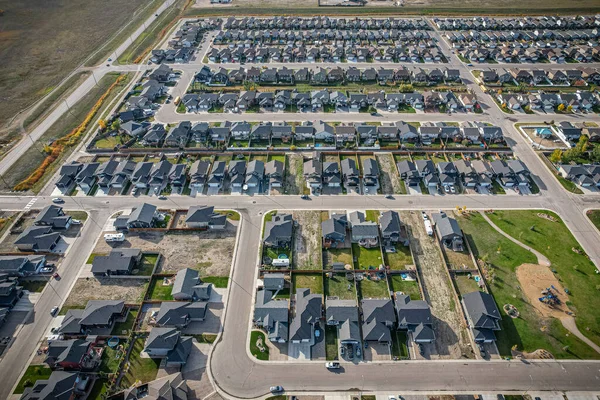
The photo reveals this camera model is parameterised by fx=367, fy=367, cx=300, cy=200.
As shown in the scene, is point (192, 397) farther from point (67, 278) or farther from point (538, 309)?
point (538, 309)

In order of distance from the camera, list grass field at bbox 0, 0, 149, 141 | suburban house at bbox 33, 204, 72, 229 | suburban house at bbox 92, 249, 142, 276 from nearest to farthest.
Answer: suburban house at bbox 92, 249, 142, 276
suburban house at bbox 33, 204, 72, 229
grass field at bbox 0, 0, 149, 141

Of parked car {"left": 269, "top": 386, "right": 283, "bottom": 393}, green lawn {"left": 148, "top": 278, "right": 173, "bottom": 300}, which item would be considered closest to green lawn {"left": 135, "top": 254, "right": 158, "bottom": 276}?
green lawn {"left": 148, "top": 278, "right": 173, "bottom": 300}

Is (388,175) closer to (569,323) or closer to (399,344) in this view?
(399,344)

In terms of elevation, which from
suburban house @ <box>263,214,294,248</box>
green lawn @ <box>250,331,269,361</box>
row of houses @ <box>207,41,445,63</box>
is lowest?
green lawn @ <box>250,331,269,361</box>

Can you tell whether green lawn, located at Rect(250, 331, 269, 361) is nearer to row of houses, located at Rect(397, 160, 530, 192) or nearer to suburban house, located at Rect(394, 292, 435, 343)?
suburban house, located at Rect(394, 292, 435, 343)

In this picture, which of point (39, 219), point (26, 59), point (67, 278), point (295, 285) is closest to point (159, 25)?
point (26, 59)

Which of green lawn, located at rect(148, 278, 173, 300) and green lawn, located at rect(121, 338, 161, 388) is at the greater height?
green lawn, located at rect(148, 278, 173, 300)

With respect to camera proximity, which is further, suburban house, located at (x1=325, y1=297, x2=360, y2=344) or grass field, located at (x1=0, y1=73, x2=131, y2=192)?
grass field, located at (x1=0, y1=73, x2=131, y2=192)
